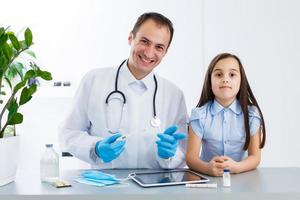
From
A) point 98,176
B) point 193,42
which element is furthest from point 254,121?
point 193,42

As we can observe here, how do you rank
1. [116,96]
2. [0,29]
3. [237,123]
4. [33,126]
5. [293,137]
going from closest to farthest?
[0,29] < [237,123] < [116,96] < [293,137] < [33,126]

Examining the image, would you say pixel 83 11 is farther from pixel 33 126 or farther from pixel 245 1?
pixel 245 1

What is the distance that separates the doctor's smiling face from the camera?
63.8 inches

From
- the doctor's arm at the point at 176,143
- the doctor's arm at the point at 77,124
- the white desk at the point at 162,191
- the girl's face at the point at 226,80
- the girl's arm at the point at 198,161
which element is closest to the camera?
the white desk at the point at 162,191

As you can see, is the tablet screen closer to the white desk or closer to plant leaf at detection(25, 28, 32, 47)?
the white desk

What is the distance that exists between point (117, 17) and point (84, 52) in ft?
1.39

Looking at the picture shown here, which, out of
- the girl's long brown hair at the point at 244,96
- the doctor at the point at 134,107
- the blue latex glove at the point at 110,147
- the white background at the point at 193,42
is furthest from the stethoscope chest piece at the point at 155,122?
the white background at the point at 193,42

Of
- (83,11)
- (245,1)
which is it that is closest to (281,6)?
(245,1)

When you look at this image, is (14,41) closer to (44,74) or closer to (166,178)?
(44,74)

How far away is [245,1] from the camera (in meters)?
3.00

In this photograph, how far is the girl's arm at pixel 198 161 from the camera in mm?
1220

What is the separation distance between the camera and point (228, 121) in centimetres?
143

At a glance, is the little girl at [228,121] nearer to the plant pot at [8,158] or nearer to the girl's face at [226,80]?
the girl's face at [226,80]

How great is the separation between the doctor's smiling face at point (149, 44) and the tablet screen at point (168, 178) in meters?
0.59
